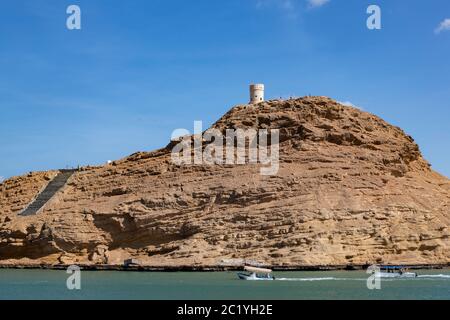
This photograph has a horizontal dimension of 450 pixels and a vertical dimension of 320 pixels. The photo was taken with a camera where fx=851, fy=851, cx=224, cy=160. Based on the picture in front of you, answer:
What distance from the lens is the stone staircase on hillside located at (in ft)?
252

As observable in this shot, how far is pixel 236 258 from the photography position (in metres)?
61.2

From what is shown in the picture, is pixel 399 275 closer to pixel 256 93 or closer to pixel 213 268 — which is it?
pixel 213 268

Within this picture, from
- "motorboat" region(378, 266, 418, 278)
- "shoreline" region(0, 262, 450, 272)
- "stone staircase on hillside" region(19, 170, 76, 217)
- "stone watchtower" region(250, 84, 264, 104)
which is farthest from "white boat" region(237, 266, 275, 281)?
"stone staircase on hillside" region(19, 170, 76, 217)

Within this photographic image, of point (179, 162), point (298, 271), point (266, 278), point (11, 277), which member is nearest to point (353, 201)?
point (298, 271)

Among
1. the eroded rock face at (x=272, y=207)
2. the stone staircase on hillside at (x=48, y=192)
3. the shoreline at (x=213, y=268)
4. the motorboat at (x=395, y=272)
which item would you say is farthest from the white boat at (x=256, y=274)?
the stone staircase on hillside at (x=48, y=192)

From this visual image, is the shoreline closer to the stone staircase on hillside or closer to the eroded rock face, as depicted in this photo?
the eroded rock face

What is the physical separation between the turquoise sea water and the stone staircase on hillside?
625 inches

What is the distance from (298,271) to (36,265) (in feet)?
78.1

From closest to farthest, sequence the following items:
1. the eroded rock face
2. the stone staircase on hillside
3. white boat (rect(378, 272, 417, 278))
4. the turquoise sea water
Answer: the turquoise sea water < white boat (rect(378, 272, 417, 278)) < the eroded rock face < the stone staircase on hillside

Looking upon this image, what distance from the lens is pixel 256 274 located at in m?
55.5

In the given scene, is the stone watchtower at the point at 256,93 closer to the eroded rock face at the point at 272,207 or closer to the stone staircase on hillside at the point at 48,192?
the eroded rock face at the point at 272,207

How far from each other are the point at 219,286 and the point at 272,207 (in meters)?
14.5

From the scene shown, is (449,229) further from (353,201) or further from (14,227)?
(14,227)

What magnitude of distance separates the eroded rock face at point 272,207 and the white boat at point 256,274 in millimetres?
2870
